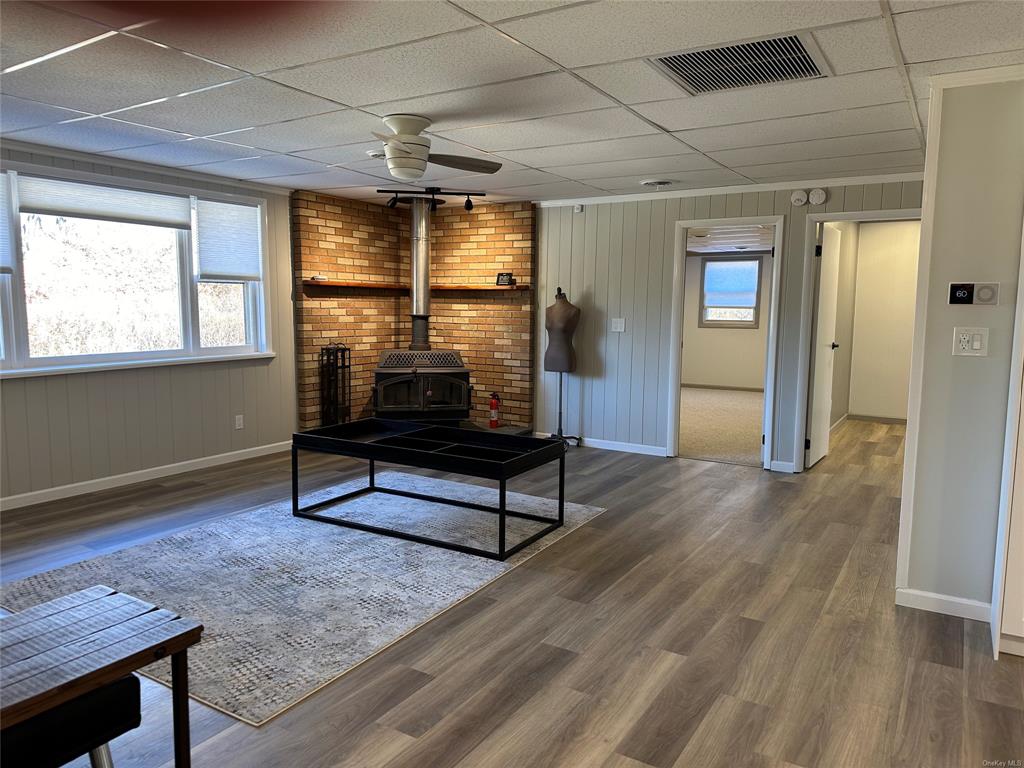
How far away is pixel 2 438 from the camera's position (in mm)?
4191

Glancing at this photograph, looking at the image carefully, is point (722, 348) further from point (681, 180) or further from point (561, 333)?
point (681, 180)

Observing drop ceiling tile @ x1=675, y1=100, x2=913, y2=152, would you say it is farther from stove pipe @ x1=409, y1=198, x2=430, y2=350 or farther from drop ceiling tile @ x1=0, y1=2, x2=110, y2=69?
stove pipe @ x1=409, y1=198, x2=430, y2=350

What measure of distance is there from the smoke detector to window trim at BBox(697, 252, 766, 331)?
17.5ft

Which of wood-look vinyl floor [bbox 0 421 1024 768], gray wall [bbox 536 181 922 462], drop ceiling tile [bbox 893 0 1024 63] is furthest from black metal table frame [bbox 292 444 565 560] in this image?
drop ceiling tile [bbox 893 0 1024 63]

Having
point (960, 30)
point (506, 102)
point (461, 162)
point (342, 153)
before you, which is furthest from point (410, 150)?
point (960, 30)

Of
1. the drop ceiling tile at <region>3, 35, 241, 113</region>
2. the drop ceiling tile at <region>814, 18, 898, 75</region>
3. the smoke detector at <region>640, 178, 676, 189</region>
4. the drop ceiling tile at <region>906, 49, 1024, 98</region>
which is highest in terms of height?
the smoke detector at <region>640, 178, 676, 189</region>

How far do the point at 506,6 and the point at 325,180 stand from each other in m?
3.55

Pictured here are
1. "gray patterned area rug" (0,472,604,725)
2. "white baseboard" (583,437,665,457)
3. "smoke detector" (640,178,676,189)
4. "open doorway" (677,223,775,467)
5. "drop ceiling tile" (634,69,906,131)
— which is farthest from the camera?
"open doorway" (677,223,775,467)

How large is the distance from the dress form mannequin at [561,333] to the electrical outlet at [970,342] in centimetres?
356

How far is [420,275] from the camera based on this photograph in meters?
6.54

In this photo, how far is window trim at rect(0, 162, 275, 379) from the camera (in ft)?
13.8

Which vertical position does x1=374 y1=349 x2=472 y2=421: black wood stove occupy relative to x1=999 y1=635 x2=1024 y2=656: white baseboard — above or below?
above

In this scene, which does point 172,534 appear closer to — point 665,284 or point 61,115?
point 61,115

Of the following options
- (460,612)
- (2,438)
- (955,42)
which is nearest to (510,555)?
(460,612)
